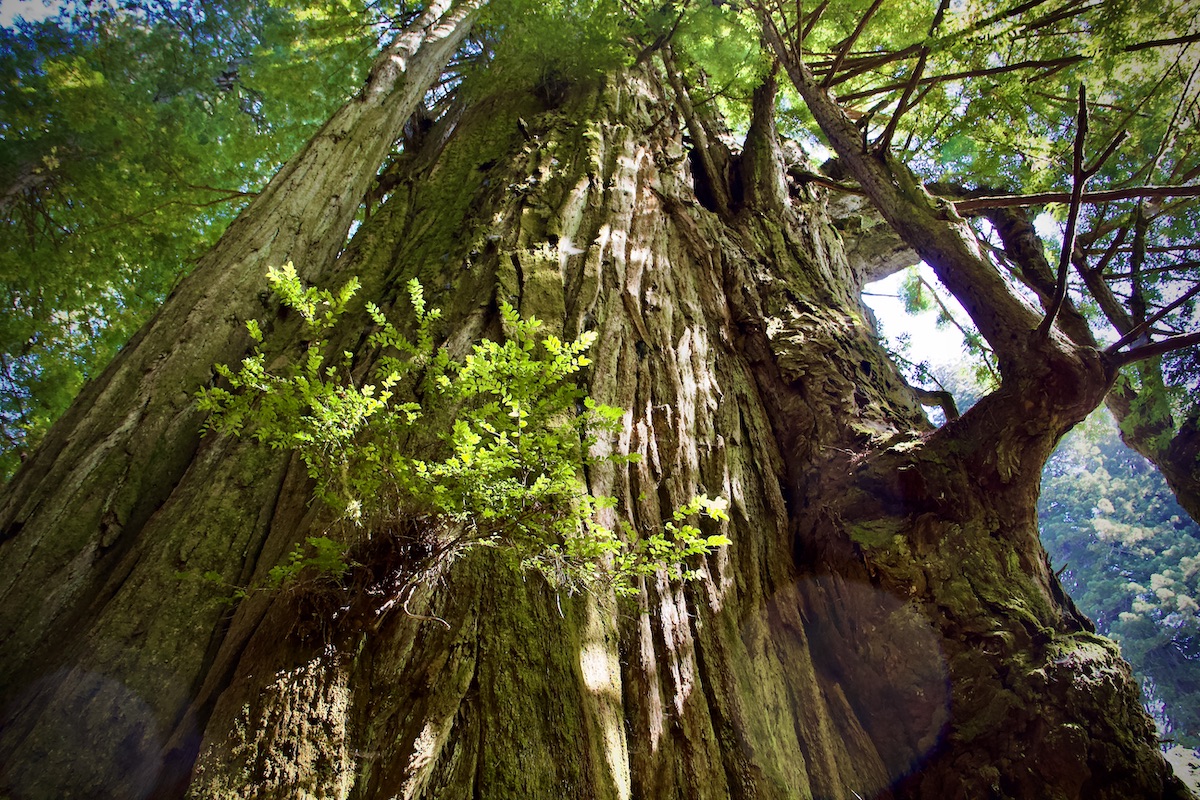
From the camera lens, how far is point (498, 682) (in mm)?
1283

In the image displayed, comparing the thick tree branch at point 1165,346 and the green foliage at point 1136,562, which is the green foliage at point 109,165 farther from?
the green foliage at point 1136,562

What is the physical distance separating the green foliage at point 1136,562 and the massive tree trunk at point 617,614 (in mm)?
15689

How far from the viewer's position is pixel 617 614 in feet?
5.15

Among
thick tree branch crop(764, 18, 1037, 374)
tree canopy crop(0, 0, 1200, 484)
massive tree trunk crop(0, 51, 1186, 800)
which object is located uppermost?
tree canopy crop(0, 0, 1200, 484)

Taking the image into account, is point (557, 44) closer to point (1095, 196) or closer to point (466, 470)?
point (1095, 196)

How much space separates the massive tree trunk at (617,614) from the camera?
1.22 meters

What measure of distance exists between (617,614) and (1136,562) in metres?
33.7

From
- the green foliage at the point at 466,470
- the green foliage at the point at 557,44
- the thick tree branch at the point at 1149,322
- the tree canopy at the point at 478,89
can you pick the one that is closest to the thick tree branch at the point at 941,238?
the thick tree branch at the point at 1149,322

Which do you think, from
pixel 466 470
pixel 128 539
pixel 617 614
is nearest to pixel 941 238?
pixel 617 614

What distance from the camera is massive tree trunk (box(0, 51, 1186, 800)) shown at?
47.9 inches

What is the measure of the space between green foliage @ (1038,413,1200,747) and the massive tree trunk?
51.5 ft

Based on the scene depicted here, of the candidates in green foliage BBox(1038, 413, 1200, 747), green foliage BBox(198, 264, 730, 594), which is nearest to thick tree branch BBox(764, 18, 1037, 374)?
green foliage BBox(198, 264, 730, 594)

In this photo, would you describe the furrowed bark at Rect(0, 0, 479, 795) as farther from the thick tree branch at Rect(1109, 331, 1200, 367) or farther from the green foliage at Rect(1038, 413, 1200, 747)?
the green foliage at Rect(1038, 413, 1200, 747)

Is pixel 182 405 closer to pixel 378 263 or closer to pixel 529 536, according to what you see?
pixel 378 263
